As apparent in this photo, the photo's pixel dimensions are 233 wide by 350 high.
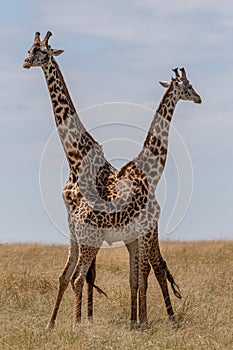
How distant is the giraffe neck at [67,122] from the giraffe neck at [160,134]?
669 mm

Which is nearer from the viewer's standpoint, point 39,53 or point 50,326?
point 50,326

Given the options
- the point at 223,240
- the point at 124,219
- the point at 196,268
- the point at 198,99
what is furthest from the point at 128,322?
the point at 223,240

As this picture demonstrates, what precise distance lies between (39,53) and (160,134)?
173 centimetres

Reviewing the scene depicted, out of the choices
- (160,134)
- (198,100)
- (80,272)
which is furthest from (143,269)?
(198,100)

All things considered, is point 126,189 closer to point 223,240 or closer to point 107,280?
point 107,280

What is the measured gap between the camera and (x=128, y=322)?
30.0 feet

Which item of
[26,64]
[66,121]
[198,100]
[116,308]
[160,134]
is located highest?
[26,64]

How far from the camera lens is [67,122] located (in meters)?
9.16

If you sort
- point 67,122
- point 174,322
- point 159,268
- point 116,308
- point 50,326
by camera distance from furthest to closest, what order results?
point 116,308 → point 159,268 → point 67,122 → point 174,322 → point 50,326

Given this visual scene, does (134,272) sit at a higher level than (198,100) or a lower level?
lower

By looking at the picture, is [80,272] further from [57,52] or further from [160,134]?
[57,52]

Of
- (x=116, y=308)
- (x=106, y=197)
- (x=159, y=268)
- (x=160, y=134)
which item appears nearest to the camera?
(x=106, y=197)

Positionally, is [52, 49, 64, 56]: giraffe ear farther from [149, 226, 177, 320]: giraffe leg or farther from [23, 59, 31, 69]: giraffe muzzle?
[149, 226, 177, 320]: giraffe leg

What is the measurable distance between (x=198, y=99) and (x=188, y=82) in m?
0.23
